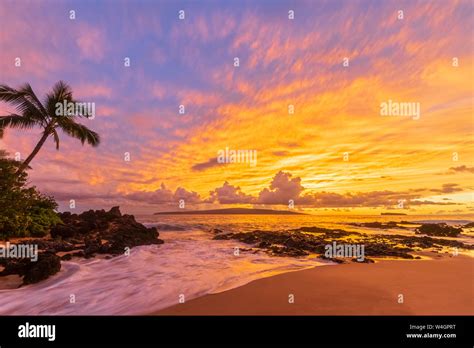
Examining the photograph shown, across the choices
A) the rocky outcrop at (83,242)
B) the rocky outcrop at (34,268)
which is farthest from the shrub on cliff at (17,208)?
the rocky outcrop at (34,268)

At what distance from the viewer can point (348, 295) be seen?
6133 mm

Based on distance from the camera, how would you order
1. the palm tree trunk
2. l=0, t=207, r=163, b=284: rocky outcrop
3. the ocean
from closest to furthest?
the ocean
l=0, t=207, r=163, b=284: rocky outcrop
the palm tree trunk

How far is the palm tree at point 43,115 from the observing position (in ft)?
53.8

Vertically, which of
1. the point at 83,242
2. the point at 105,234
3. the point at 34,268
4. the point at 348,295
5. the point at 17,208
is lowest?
the point at 105,234

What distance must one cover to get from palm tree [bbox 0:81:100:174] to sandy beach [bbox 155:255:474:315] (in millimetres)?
16283

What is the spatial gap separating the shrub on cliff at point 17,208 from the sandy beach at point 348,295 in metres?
11.6

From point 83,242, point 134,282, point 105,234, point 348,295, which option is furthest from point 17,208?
point 348,295

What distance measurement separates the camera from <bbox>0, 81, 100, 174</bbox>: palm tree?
646 inches

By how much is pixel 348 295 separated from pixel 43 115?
841 inches

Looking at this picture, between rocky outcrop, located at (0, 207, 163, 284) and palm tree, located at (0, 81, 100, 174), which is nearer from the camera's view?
rocky outcrop, located at (0, 207, 163, 284)

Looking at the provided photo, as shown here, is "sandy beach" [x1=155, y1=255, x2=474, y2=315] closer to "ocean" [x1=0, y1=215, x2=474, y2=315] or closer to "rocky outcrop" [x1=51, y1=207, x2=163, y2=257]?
"ocean" [x1=0, y1=215, x2=474, y2=315]

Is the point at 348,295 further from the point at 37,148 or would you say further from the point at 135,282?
the point at 37,148

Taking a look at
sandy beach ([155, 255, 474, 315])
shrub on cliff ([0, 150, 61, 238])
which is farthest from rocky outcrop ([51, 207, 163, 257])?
sandy beach ([155, 255, 474, 315])
